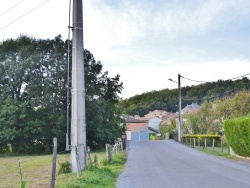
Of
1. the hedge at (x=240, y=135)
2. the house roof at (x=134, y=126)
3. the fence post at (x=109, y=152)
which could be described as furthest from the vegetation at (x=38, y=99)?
the house roof at (x=134, y=126)

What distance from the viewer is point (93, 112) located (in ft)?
147

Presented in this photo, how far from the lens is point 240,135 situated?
23594 mm

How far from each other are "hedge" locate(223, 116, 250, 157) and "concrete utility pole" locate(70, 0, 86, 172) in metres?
10.2

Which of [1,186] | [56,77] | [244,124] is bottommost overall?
[1,186]

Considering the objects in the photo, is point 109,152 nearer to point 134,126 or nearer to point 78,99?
point 78,99

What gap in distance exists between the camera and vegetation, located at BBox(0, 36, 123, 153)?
43625 millimetres

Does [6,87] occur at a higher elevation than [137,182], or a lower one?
higher

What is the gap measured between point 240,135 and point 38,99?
26043 mm

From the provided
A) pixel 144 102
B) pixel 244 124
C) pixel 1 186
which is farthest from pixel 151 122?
pixel 1 186

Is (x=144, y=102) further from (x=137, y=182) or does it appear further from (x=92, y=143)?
(x=137, y=182)

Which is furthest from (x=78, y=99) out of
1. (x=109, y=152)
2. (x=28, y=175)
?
(x=109, y=152)

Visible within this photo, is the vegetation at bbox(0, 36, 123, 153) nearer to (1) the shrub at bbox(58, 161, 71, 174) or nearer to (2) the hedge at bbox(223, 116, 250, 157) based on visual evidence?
(2) the hedge at bbox(223, 116, 250, 157)

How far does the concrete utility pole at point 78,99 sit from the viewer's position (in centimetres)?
1608

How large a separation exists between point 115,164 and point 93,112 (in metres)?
24.7
